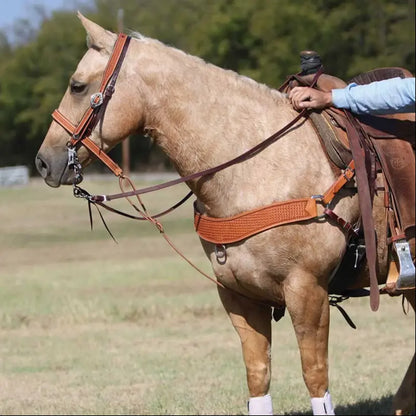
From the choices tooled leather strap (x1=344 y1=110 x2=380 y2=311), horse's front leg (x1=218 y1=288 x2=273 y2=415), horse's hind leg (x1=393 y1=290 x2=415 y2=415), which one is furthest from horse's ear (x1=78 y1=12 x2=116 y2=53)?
horse's hind leg (x1=393 y1=290 x2=415 y2=415)

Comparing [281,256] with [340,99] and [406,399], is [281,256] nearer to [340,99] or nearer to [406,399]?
[340,99]

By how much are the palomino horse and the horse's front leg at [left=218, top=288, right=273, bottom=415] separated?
10.1 inches

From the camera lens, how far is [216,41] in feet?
150

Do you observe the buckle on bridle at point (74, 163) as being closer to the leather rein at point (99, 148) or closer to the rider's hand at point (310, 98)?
the leather rein at point (99, 148)

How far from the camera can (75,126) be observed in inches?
208

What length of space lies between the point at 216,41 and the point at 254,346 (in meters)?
40.9

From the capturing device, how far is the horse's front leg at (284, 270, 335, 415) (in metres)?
5.22

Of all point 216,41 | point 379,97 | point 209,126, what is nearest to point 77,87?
point 209,126

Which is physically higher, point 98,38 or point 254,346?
point 98,38

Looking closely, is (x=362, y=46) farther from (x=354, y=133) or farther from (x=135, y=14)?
(x=354, y=133)

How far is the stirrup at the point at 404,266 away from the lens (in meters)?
5.43

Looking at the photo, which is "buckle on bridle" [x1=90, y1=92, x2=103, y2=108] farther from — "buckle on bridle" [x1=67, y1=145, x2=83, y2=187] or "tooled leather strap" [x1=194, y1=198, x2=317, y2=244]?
"tooled leather strap" [x1=194, y1=198, x2=317, y2=244]

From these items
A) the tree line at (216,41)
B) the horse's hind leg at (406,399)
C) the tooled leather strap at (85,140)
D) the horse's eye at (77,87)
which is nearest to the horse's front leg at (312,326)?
the tooled leather strap at (85,140)

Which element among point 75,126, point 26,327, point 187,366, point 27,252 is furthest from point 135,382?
point 27,252
